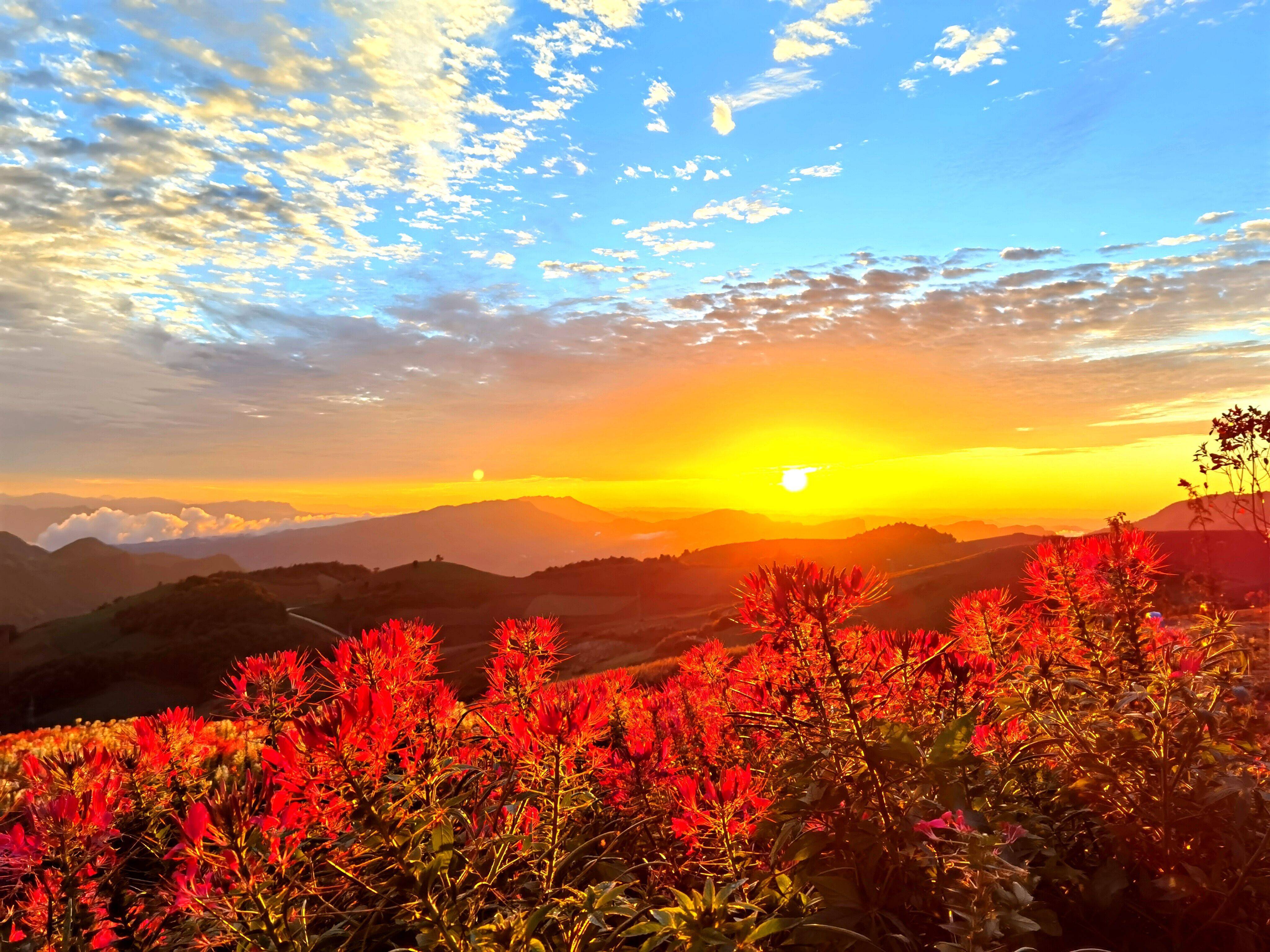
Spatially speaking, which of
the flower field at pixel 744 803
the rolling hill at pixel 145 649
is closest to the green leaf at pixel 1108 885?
the flower field at pixel 744 803

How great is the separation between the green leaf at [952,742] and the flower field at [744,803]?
0.02 meters

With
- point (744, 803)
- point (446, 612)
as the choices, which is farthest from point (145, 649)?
point (744, 803)

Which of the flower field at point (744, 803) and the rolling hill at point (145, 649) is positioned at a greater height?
the flower field at point (744, 803)

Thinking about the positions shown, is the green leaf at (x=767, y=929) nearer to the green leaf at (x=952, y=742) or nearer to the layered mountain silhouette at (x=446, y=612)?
the green leaf at (x=952, y=742)

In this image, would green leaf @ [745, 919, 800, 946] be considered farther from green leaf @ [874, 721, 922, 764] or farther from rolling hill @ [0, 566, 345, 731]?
rolling hill @ [0, 566, 345, 731]

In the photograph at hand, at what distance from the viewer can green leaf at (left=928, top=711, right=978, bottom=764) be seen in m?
2.58

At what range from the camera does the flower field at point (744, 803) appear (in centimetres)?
203

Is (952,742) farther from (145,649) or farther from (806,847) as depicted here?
(145,649)

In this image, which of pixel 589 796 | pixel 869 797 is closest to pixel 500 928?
pixel 589 796

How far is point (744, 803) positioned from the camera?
2576mm

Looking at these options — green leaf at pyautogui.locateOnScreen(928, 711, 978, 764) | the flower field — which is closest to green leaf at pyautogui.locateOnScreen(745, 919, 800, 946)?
the flower field

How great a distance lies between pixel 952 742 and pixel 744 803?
82 centimetres

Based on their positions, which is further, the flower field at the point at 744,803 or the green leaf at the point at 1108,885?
the green leaf at the point at 1108,885

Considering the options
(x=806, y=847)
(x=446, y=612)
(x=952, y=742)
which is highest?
(x=952, y=742)
